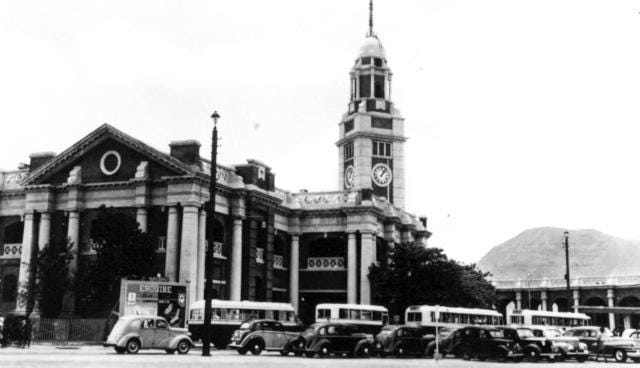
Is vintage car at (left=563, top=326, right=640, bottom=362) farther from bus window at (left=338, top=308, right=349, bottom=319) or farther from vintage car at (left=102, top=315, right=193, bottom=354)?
vintage car at (left=102, top=315, right=193, bottom=354)

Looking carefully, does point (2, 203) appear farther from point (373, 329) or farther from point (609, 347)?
point (609, 347)

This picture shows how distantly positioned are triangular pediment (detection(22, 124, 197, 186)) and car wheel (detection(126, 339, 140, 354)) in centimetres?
1552

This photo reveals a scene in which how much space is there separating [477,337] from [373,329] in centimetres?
1326

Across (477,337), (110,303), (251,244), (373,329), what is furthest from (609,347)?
(110,303)

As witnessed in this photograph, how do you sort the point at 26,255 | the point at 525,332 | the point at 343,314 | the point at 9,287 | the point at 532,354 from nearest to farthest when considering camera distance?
the point at 532,354 → the point at 525,332 → the point at 343,314 → the point at 26,255 → the point at 9,287

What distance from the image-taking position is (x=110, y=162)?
159ft

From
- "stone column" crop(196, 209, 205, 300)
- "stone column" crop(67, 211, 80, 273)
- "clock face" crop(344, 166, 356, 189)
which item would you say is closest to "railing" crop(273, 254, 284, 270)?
"stone column" crop(196, 209, 205, 300)

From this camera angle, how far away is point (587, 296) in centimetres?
9625

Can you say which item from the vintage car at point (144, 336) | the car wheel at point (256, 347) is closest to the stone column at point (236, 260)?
the car wheel at point (256, 347)

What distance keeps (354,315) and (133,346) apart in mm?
17065

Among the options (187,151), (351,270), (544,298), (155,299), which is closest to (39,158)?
(187,151)

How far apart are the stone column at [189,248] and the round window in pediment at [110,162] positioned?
5.63m

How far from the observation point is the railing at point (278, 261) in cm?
5604

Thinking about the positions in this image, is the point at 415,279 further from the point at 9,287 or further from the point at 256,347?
the point at 9,287
